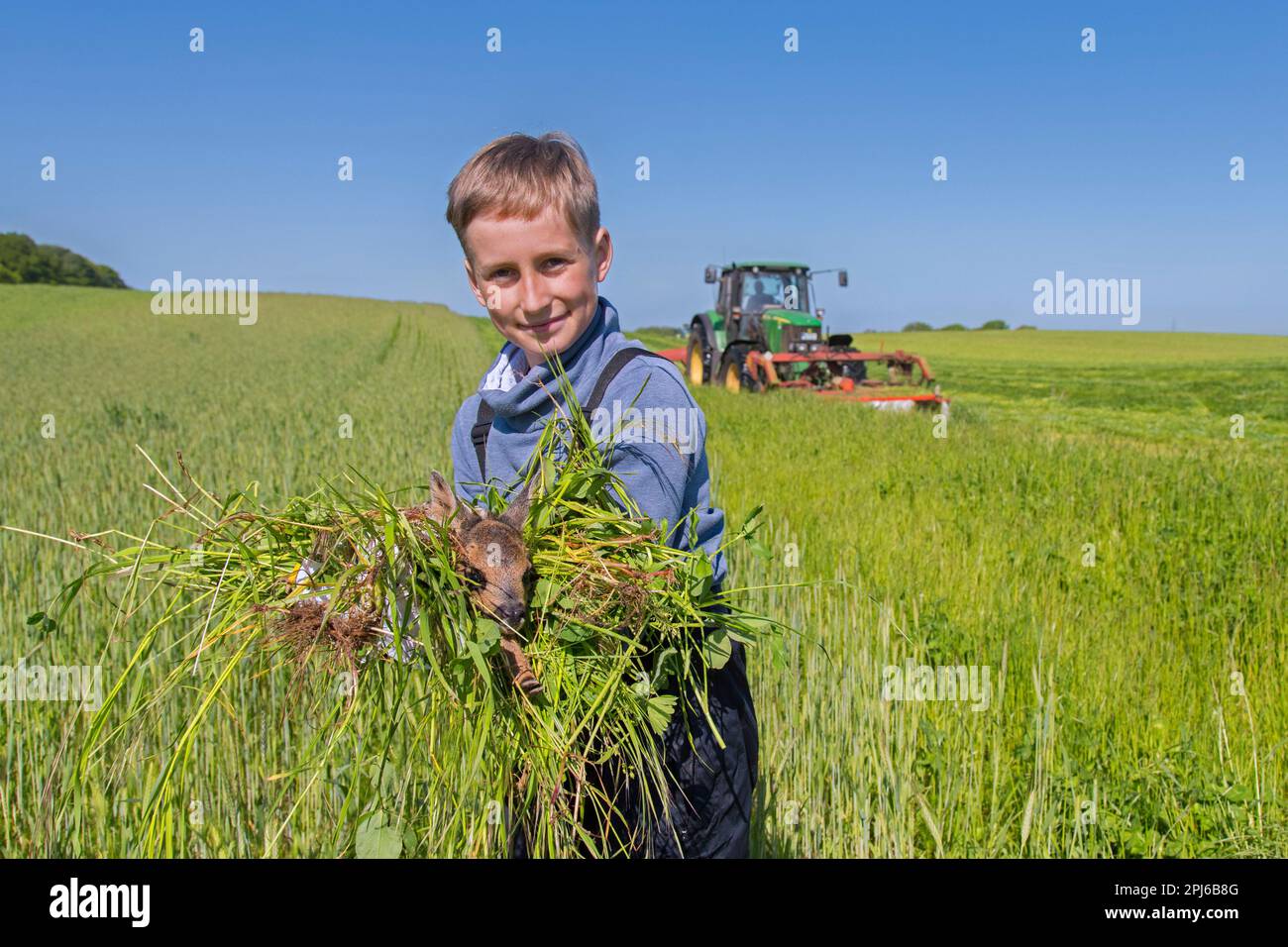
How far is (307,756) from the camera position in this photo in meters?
1.23

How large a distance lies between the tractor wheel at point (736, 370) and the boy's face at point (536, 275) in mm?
13198

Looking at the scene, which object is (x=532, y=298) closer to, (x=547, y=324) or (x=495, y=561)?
(x=547, y=324)

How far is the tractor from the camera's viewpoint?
13531mm

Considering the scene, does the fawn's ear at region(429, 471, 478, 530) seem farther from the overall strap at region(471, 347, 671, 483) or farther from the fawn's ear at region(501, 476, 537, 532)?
the overall strap at region(471, 347, 671, 483)

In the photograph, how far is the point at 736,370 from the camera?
1564 centimetres

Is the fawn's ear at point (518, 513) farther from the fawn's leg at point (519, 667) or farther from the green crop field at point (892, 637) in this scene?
the green crop field at point (892, 637)

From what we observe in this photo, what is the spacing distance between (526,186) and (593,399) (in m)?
0.43

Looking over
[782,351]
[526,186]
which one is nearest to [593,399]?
[526,186]

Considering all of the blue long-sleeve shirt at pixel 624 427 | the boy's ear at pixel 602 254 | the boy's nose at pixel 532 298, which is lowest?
the blue long-sleeve shirt at pixel 624 427

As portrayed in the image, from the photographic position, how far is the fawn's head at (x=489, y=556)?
122cm

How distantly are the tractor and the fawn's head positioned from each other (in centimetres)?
1123

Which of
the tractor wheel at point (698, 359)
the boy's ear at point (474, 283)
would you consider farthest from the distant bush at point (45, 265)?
the boy's ear at point (474, 283)
